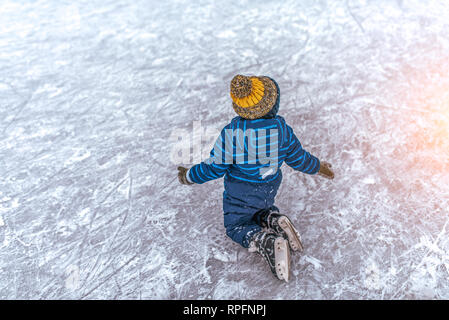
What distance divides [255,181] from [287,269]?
511mm

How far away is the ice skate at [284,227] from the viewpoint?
191cm

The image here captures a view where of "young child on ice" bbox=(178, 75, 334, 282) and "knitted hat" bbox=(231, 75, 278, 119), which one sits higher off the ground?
"knitted hat" bbox=(231, 75, 278, 119)

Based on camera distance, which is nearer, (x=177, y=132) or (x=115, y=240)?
(x=115, y=240)

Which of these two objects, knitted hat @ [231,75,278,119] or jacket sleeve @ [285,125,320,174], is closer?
knitted hat @ [231,75,278,119]

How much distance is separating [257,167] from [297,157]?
0.27 metres

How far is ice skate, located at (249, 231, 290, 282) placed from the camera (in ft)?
5.81

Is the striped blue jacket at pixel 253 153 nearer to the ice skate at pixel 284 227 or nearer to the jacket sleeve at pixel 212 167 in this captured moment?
the jacket sleeve at pixel 212 167

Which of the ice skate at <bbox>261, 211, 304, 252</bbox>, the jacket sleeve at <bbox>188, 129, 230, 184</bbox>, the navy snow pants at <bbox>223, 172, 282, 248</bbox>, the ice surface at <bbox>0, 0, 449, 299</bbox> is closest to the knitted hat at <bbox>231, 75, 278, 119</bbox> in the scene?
the jacket sleeve at <bbox>188, 129, 230, 184</bbox>

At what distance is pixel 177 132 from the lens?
9.69 feet

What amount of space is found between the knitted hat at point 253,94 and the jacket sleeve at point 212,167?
231 millimetres

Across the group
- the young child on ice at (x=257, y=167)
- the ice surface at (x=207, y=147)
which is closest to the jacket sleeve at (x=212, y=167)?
the young child on ice at (x=257, y=167)

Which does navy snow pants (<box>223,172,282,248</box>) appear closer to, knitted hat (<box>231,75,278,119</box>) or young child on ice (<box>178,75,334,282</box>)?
young child on ice (<box>178,75,334,282</box>)
